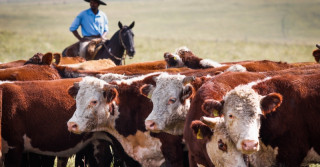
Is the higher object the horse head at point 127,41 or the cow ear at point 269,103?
the horse head at point 127,41

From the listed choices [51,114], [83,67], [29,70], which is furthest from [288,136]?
[83,67]

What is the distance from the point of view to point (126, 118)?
6766 mm

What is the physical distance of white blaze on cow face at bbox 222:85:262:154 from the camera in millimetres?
4719

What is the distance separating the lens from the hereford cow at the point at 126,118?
253 inches

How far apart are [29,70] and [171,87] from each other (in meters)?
3.02

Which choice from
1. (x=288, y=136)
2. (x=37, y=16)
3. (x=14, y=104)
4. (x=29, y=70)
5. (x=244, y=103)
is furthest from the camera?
(x=37, y=16)

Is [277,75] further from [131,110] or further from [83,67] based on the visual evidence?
[83,67]

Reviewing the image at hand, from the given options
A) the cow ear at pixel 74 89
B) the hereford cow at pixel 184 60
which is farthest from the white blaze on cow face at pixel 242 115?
the hereford cow at pixel 184 60

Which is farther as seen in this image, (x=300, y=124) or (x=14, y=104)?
(x=14, y=104)

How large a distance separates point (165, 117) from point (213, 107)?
1207 mm

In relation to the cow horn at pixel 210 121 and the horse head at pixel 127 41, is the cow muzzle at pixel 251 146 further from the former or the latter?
the horse head at pixel 127 41

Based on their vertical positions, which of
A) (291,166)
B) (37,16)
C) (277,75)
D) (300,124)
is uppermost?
(37,16)

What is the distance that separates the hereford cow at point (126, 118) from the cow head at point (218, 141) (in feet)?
4.22

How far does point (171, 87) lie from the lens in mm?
6230
